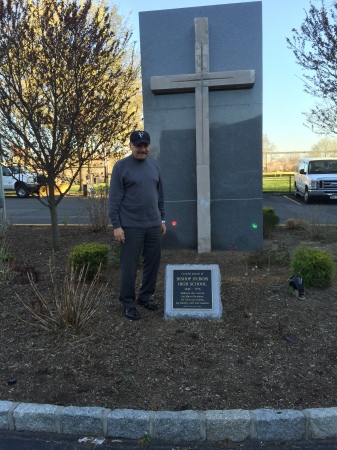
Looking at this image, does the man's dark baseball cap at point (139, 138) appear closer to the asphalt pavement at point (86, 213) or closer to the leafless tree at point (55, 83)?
the leafless tree at point (55, 83)

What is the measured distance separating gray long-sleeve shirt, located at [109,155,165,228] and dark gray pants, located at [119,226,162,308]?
0.10 m

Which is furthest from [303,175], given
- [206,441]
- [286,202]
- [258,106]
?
[206,441]

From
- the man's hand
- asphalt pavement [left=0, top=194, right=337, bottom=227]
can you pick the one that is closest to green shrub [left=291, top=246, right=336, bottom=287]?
the man's hand

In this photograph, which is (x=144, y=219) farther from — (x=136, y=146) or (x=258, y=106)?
(x=258, y=106)

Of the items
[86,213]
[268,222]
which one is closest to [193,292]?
[268,222]

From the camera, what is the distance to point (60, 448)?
268 centimetres

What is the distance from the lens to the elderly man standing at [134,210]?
4023mm

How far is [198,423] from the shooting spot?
2.71m

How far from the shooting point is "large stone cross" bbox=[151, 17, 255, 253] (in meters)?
6.64

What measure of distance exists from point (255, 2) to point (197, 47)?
1.21 meters

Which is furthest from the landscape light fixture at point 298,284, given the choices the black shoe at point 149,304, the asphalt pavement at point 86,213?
the asphalt pavement at point 86,213

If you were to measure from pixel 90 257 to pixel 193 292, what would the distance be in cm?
190

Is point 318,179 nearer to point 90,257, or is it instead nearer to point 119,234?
point 90,257

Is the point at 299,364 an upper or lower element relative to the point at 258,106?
lower
